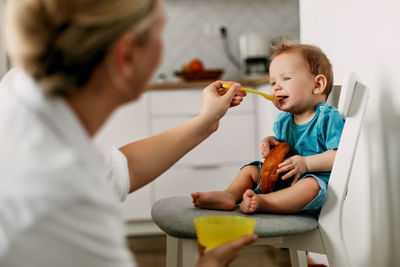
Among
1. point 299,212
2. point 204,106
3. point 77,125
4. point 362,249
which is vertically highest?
point 77,125

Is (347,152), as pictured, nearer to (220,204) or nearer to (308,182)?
(308,182)

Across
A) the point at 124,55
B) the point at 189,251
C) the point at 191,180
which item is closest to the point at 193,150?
the point at 191,180

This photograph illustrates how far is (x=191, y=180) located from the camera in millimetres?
2646

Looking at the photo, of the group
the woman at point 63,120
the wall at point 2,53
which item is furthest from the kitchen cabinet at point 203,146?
the woman at point 63,120

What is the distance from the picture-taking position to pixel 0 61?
113 inches

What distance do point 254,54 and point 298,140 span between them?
1.75m

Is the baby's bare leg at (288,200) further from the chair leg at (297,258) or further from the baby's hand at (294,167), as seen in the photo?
the chair leg at (297,258)

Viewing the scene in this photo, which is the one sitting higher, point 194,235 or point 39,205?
point 39,205

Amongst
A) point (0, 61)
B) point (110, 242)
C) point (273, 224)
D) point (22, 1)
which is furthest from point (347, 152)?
point (0, 61)

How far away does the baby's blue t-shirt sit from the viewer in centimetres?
123

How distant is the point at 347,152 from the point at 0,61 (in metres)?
2.56

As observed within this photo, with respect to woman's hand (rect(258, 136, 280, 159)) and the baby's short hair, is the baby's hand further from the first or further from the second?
the baby's short hair

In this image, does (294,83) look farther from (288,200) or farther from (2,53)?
(2,53)

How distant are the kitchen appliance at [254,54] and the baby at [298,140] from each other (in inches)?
61.9
